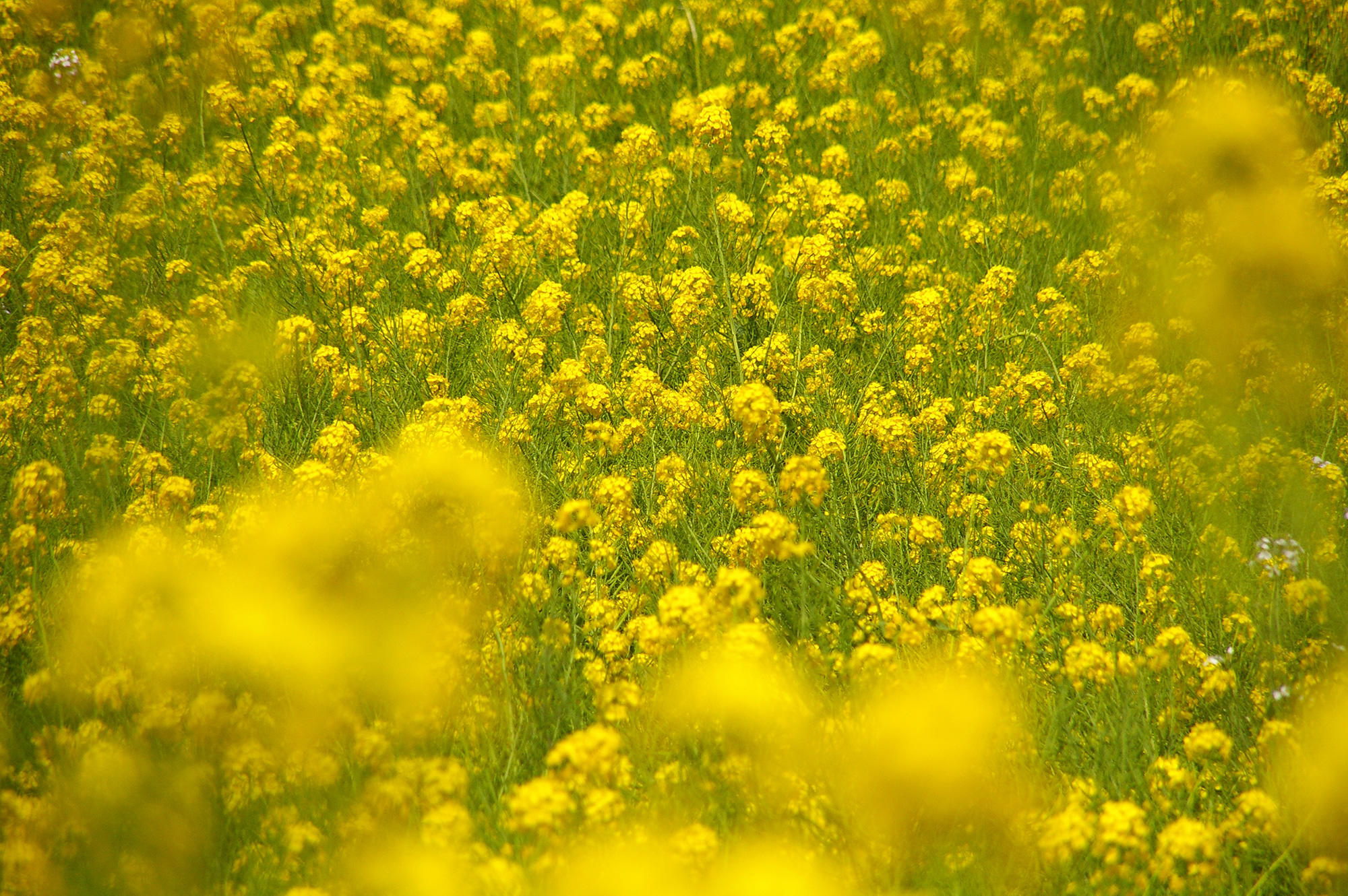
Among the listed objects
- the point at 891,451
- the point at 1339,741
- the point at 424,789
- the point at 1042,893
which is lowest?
the point at 424,789

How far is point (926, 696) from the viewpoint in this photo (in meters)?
2.29

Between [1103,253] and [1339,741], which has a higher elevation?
[1103,253]

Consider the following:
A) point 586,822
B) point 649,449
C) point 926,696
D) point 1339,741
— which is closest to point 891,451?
point 649,449

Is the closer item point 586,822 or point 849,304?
point 586,822

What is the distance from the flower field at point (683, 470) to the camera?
2139mm

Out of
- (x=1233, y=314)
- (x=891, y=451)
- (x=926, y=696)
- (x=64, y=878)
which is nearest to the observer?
(x=64, y=878)

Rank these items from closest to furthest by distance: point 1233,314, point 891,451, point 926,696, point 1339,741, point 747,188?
point 1339,741, point 926,696, point 891,451, point 1233,314, point 747,188

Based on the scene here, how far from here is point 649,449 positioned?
3238 millimetres

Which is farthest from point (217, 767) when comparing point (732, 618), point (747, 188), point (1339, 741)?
point (747, 188)

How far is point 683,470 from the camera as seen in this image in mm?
2984

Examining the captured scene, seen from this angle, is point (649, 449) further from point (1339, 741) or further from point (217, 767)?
point (1339, 741)

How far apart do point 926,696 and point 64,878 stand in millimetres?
1986

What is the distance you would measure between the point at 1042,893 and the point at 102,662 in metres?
2.41

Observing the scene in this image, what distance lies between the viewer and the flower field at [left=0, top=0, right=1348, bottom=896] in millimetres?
2139
